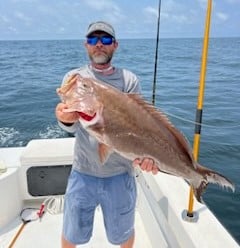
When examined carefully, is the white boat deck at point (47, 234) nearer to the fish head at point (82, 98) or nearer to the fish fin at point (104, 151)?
the fish fin at point (104, 151)

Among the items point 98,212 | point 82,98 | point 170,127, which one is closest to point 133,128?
point 170,127

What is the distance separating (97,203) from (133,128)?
0.74 meters

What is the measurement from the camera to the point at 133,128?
195 cm

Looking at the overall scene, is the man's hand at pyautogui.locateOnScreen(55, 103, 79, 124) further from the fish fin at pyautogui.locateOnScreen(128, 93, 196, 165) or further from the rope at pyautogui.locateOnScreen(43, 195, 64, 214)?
the rope at pyautogui.locateOnScreen(43, 195, 64, 214)

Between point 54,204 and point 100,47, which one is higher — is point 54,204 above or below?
→ below

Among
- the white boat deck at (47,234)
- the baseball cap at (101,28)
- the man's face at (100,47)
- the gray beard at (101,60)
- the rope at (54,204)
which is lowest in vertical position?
the white boat deck at (47,234)

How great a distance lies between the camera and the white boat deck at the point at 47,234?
3.22 metres

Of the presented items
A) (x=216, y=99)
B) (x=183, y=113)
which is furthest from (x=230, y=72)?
(x=183, y=113)

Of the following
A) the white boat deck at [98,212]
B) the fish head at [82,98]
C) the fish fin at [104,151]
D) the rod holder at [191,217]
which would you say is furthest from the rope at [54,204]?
the fish head at [82,98]

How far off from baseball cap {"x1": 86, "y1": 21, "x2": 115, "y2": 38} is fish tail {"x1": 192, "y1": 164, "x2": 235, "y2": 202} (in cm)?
104

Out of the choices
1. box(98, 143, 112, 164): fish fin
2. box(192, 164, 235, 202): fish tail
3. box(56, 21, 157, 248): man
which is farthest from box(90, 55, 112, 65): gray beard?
box(192, 164, 235, 202): fish tail

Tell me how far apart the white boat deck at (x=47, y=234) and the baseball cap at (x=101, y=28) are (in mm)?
1933

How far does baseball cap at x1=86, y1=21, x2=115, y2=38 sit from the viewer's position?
2.26m

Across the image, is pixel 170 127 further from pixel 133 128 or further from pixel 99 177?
pixel 99 177
